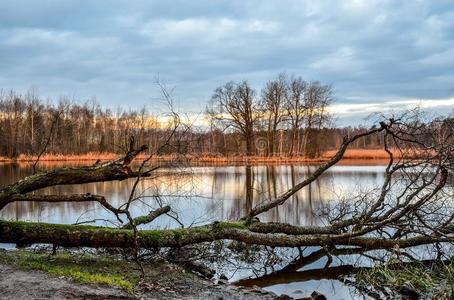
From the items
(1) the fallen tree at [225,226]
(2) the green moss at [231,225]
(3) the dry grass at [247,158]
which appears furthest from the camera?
(3) the dry grass at [247,158]

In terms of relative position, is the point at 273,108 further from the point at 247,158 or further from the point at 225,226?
the point at 225,226

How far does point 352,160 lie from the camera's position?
4941cm

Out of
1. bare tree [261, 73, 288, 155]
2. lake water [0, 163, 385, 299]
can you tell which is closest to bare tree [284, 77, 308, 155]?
bare tree [261, 73, 288, 155]

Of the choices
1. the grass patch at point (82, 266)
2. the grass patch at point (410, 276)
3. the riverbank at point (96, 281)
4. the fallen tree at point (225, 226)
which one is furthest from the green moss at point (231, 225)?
the grass patch at point (410, 276)

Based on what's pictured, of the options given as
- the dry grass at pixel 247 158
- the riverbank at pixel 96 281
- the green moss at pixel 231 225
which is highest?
the dry grass at pixel 247 158

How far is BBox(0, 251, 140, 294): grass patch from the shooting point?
6648mm

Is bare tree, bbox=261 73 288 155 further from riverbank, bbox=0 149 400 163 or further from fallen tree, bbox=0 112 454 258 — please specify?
fallen tree, bbox=0 112 454 258

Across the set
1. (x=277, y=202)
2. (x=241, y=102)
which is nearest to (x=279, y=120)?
(x=241, y=102)

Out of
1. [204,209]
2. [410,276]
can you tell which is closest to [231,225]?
[410,276]

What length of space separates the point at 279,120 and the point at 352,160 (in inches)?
346

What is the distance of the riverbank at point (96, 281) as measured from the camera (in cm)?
604

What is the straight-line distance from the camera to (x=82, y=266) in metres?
7.48

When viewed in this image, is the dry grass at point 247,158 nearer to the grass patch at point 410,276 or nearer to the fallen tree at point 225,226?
the fallen tree at point 225,226

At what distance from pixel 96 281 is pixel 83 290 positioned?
17.0 inches
